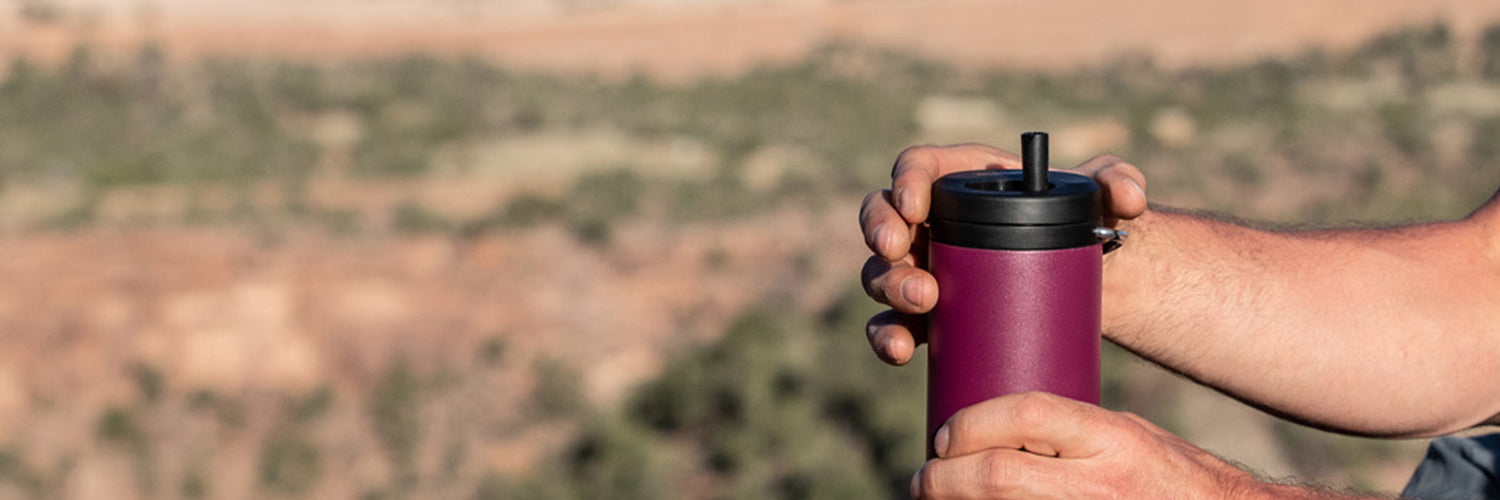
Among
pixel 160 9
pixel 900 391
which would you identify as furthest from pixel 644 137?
pixel 160 9

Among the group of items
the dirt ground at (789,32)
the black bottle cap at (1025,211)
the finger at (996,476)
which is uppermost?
the black bottle cap at (1025,211)

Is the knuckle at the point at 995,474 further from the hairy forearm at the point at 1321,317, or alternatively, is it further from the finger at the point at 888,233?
the hairy forearm at the point at 1321,317

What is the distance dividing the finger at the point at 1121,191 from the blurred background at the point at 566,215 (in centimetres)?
417

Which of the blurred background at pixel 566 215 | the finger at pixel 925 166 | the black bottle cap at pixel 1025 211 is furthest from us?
the blurred background at pixel 566 215

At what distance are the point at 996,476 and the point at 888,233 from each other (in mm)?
355

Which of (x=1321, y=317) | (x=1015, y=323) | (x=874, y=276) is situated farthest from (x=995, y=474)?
(x=1321, y=317)

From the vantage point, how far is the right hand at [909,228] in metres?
1.60

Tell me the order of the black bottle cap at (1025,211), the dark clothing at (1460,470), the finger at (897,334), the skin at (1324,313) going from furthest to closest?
the dark clothing at (1460,470)
the skin at (1324,313)
the finger at (897,334)
the black bottle cap at (1025,211)

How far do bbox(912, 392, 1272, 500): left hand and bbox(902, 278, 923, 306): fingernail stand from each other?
0.46 ft

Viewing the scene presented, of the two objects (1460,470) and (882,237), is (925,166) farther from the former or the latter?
(1460,470)

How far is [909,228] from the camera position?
5.57ft

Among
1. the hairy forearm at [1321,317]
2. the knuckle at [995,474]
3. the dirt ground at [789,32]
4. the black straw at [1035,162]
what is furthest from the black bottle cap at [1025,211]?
the dirt ground at [789,32]

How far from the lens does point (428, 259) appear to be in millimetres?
9625

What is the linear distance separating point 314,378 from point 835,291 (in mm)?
3219
